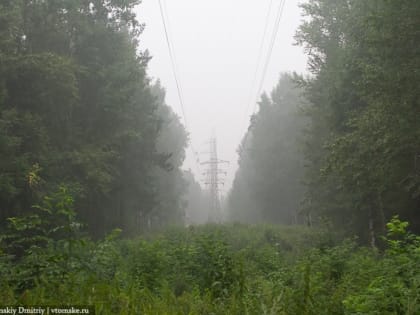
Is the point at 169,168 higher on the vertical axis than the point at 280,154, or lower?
lower

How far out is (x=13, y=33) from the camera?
56.0 ft

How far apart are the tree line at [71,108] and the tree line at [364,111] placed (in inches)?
394

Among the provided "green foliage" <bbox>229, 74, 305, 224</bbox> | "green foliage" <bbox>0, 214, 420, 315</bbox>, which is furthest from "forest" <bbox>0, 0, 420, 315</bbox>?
"green foliage" <bbox>229, 74, 305, 224</bbox>

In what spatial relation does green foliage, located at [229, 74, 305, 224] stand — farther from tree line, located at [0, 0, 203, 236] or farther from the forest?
tree line, located at [0, 0, 203, 236]

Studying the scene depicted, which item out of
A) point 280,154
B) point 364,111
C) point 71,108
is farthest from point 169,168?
point 364,111

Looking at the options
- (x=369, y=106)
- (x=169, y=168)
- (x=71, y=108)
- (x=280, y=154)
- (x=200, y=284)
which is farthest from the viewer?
(x=280, y=154)

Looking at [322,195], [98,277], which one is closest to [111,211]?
[322,195]

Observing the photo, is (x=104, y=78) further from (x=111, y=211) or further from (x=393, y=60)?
(x=393, y=60)

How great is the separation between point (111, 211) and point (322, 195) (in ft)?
43.7

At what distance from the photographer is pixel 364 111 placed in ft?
48.4

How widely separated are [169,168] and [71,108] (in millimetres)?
12296

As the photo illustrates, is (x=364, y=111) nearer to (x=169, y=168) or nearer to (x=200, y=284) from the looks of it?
(x=200, y=284)

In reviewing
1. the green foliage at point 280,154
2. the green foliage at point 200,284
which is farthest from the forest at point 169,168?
the green foliage at point 280,154

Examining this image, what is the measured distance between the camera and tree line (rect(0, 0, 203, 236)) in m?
15.7
